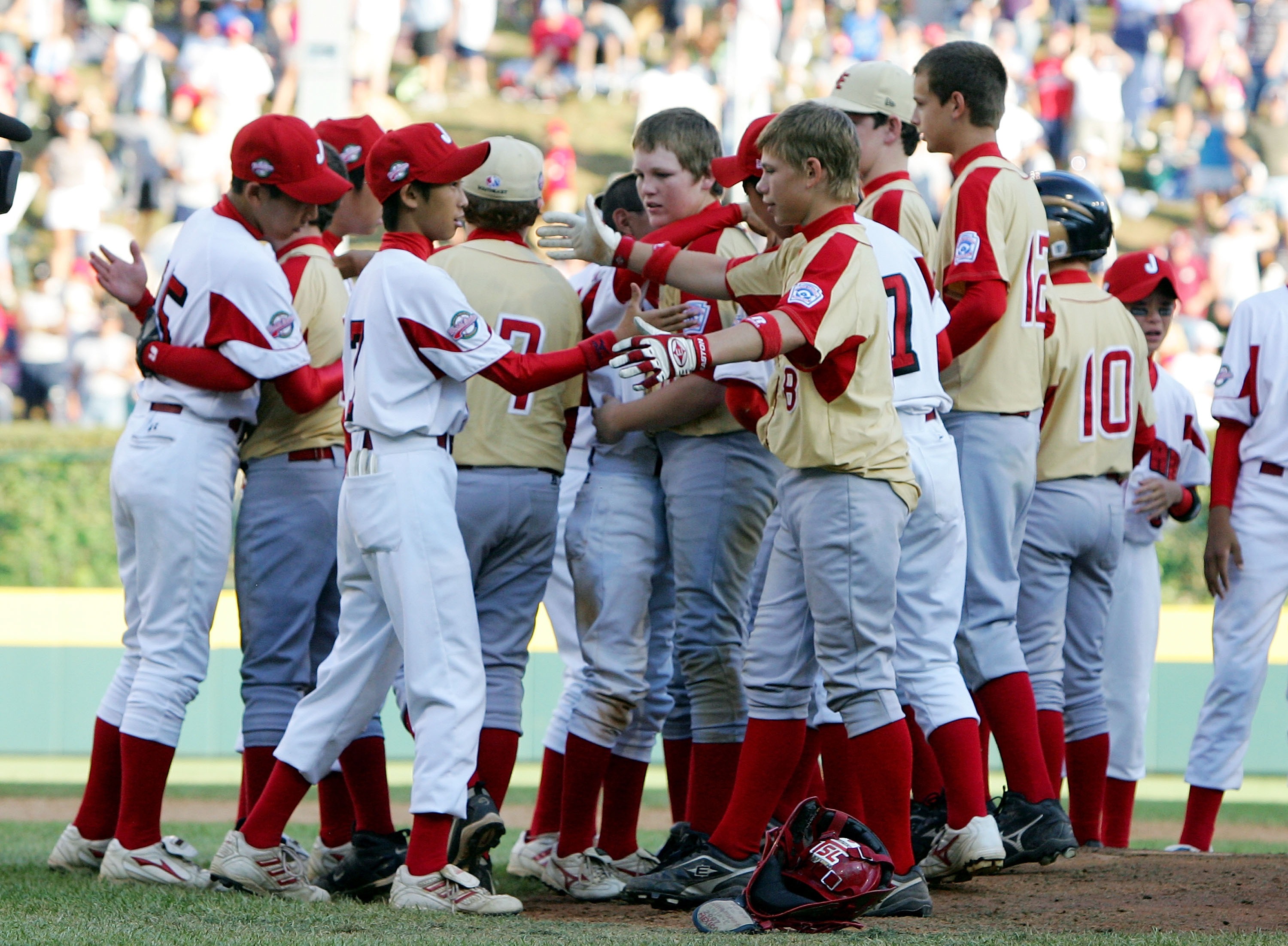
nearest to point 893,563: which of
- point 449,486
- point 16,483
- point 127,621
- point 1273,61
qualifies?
point 449,486

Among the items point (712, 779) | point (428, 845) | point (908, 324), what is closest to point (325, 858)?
point (428, 845)

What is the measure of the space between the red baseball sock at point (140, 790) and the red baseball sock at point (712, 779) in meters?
1.52

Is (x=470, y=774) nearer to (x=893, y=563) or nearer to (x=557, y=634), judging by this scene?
(x=893, y=563)

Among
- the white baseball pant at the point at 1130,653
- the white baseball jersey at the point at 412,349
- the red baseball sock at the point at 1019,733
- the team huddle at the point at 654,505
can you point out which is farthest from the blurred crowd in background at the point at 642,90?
the white baseball jersey at the point at 412,349

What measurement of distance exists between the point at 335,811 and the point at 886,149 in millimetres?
2701

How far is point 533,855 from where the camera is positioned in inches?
199

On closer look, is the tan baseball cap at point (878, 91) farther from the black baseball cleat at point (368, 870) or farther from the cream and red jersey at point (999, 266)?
the black baseball cleat at point (368, 870)

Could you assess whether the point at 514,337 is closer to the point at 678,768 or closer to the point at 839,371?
the point at 839,371

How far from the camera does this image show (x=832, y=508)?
3873mm

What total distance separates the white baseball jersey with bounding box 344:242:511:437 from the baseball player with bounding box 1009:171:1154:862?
1.96 metres

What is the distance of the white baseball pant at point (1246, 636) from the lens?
5.71 metres

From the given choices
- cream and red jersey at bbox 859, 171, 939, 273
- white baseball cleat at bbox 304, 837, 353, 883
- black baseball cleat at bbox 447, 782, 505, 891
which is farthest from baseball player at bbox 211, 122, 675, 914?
cream and red jersey at bbox 859, 171, 939, 273

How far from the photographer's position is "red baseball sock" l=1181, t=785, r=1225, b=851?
5.80m

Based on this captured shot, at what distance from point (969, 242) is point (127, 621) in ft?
9.37
